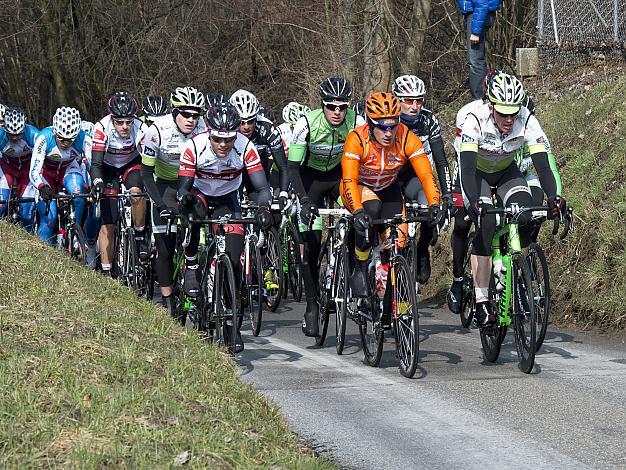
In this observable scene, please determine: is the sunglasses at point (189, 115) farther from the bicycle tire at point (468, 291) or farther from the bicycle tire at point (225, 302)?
the bicycle tire at point (468, 291)

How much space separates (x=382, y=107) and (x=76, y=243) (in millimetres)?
5809

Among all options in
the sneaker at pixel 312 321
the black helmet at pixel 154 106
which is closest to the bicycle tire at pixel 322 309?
the sneaker at pixel 312 321

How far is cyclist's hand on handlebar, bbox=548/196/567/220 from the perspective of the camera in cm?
894

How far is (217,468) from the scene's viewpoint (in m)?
5.34

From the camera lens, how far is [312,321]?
10.7 m

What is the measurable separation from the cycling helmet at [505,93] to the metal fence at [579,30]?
365 inches

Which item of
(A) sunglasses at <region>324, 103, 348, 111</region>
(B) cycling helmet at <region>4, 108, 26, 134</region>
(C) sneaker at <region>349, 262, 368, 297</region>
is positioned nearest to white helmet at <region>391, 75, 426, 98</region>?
(A) sunglasses at <region>324, 103, 348, 111</region>

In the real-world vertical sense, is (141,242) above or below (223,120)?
below

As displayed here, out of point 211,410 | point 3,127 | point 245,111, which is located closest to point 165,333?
point 211,410

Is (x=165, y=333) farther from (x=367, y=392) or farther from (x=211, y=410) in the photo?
(x=211, y=410)

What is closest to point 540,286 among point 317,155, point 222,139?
point 222,139

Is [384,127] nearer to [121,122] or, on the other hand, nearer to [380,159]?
[380,159]

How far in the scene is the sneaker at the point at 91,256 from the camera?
1381cm

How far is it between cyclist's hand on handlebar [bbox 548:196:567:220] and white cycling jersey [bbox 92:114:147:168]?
5.78 metres
